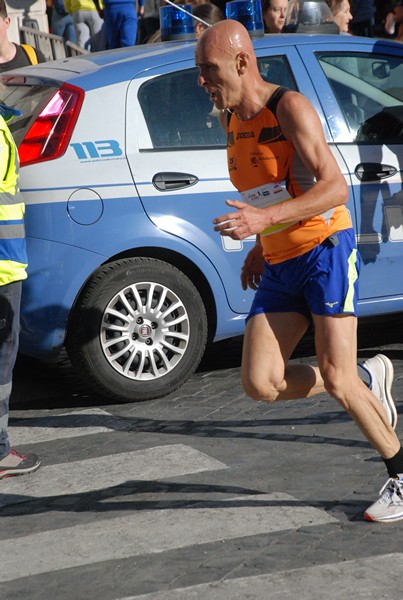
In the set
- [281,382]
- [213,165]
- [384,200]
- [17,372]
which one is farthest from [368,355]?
[281,382]

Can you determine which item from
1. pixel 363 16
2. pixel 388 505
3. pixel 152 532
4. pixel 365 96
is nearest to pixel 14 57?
pixel 365 96

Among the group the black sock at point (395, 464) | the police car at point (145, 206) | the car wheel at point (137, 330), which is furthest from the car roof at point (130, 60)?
the black sock at point (395, 464)

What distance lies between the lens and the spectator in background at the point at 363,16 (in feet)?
49.3

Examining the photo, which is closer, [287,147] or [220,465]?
[287,147]

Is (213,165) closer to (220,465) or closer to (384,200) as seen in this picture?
(384,200)

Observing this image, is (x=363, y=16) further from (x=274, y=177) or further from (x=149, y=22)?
(x=274, y=177)

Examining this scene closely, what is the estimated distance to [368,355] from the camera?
7.68 meters

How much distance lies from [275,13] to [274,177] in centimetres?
516

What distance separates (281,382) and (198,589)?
41.0 inches

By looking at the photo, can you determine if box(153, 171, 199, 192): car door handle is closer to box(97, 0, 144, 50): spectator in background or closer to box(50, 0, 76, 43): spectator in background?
box(97, 0, 144, 50): spectator in background

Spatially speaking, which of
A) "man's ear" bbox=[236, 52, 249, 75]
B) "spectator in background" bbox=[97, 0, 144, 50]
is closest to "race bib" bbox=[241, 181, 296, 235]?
"man's ear" bbox=[236, 52, 249, 75]

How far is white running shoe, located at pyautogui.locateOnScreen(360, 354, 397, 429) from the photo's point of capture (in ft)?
16.5

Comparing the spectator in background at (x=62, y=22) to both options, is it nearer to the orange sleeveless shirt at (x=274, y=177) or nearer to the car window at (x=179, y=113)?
the car window at (x=179, y=113)

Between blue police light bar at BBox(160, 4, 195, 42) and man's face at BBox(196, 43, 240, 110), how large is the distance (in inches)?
111
